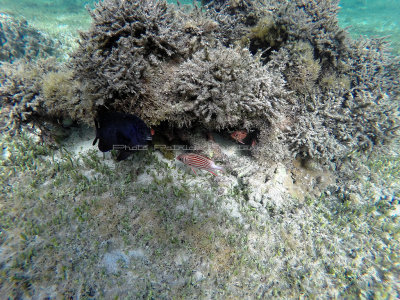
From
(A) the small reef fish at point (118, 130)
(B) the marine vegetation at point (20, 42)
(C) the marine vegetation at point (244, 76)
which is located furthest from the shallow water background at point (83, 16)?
(A) the small reef fish at point (118, 130)

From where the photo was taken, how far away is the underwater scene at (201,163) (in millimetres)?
3033

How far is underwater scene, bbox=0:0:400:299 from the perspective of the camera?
3.03 meters

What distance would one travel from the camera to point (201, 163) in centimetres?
371

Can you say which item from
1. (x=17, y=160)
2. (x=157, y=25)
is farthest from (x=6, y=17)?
(x=157, y=25)

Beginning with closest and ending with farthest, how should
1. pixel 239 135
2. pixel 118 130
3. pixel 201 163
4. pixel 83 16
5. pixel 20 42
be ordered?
pixel 118 130 < pixel 201 163 < pixel 239 135 < pixel 20 42 < pixel 83 16

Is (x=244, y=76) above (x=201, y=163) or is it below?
above

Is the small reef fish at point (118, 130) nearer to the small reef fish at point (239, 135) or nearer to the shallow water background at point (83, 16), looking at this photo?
the small reef fish at point (239, 135)

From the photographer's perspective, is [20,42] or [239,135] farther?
[20,42]

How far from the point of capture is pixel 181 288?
9.34ft

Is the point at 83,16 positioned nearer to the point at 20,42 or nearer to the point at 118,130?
the point at 20,42

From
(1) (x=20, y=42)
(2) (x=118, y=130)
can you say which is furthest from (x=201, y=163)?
(1) (x=20, y=42)

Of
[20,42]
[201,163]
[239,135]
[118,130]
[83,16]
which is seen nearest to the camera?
[118,130]

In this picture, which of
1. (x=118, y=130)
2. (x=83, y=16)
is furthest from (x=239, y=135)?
(x=83, y=16)

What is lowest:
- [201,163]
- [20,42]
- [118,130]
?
[20,42]
